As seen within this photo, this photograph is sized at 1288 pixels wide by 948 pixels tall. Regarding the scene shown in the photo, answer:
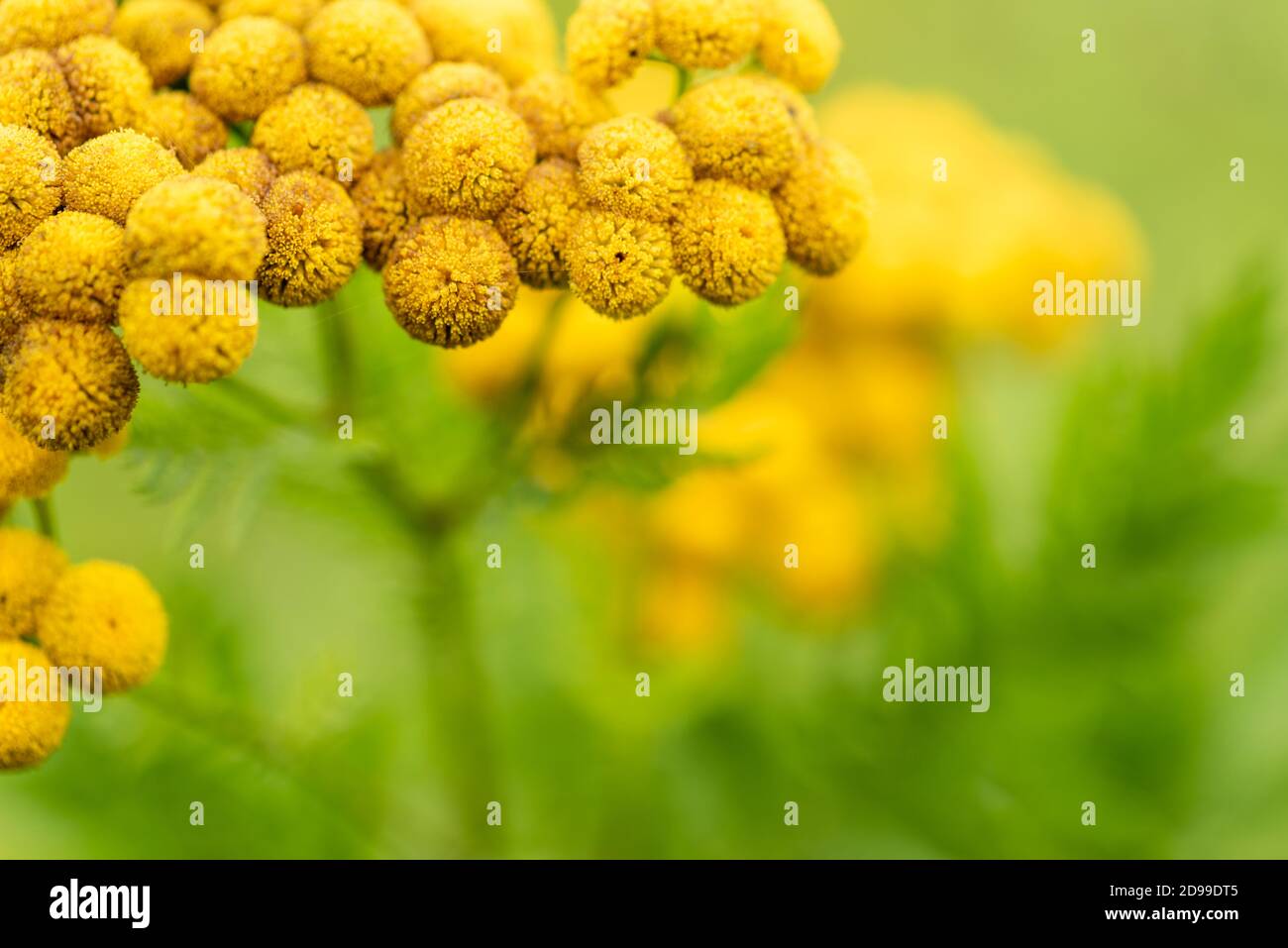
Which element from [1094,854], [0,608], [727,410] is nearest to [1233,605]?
[1094,854]

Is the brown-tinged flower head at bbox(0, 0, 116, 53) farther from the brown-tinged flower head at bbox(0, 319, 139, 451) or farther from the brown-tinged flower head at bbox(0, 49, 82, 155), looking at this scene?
the brown-tinged flower head at bbox(0, 319, 139, 451)

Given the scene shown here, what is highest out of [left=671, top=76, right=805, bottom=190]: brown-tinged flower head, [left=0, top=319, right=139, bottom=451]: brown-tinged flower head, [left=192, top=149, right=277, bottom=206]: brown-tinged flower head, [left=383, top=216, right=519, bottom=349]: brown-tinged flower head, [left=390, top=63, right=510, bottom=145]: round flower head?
[left=390, top=63, right=510, bottom=145]: round flower head

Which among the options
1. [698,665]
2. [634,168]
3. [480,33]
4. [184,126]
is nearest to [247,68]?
[184,126]

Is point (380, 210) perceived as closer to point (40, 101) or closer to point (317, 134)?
point (317, 134)

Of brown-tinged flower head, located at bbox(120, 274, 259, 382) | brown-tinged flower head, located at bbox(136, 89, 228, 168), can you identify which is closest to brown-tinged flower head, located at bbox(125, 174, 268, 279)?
brown-tinged flower head, located at bbox(120, 274, 259, 382)

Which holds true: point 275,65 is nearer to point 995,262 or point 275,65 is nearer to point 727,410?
point 727,410

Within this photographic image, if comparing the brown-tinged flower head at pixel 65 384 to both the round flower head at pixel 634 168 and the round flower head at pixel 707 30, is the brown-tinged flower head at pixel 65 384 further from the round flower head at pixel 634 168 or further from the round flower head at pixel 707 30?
the round flower head at pixel 707 30
